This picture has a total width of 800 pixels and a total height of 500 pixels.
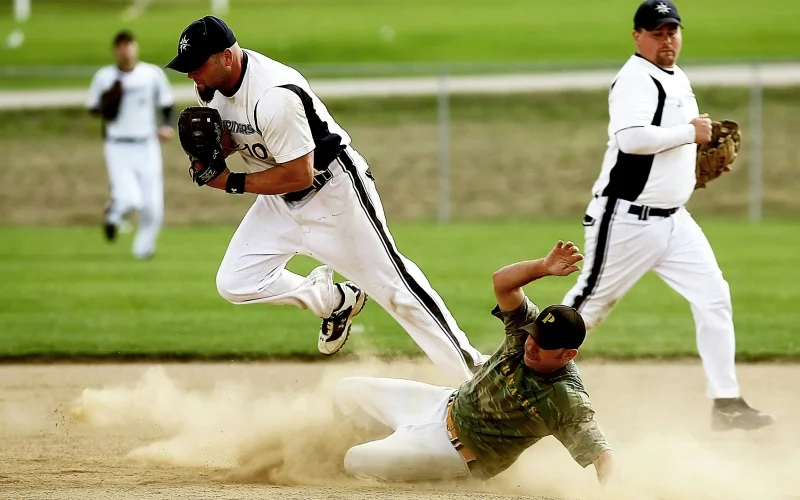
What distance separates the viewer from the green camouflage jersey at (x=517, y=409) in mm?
5418

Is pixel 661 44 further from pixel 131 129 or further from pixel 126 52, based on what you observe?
Result: pixel 131 129

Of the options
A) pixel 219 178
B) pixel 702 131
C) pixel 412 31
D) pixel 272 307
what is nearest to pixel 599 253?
pixel 702 131

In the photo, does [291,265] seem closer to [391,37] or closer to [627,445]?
[627,445]

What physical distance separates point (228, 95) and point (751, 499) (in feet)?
11.3

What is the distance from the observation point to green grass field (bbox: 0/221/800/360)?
9.92 m

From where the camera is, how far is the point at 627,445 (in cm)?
683

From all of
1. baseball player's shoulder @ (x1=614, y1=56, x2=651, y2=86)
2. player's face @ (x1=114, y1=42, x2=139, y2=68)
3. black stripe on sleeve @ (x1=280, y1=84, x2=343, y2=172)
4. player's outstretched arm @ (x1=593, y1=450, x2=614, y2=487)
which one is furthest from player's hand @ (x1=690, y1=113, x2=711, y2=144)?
player's face @ (x1=114, y1=42, x2=139, y2=68)

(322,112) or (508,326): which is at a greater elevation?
(322,112)

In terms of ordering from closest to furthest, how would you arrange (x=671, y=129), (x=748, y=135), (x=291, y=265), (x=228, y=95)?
(x=228, y=95), (x=671, y=129), (x=291, y=265), (x=748, y=135)

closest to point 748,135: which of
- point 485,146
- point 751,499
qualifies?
point 485,146

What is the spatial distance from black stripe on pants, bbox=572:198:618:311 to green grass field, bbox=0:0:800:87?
75.5ft

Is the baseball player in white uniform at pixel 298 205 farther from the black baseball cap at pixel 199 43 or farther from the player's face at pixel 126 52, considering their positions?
the player's face at pixel 126 52

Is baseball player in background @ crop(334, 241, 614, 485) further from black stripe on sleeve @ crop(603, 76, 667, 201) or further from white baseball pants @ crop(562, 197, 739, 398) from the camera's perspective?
black stripe on sleeve @ crop(603, 76, 667, 201)

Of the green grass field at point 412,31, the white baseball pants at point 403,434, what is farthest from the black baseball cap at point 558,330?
the green grass field at point 412,31
